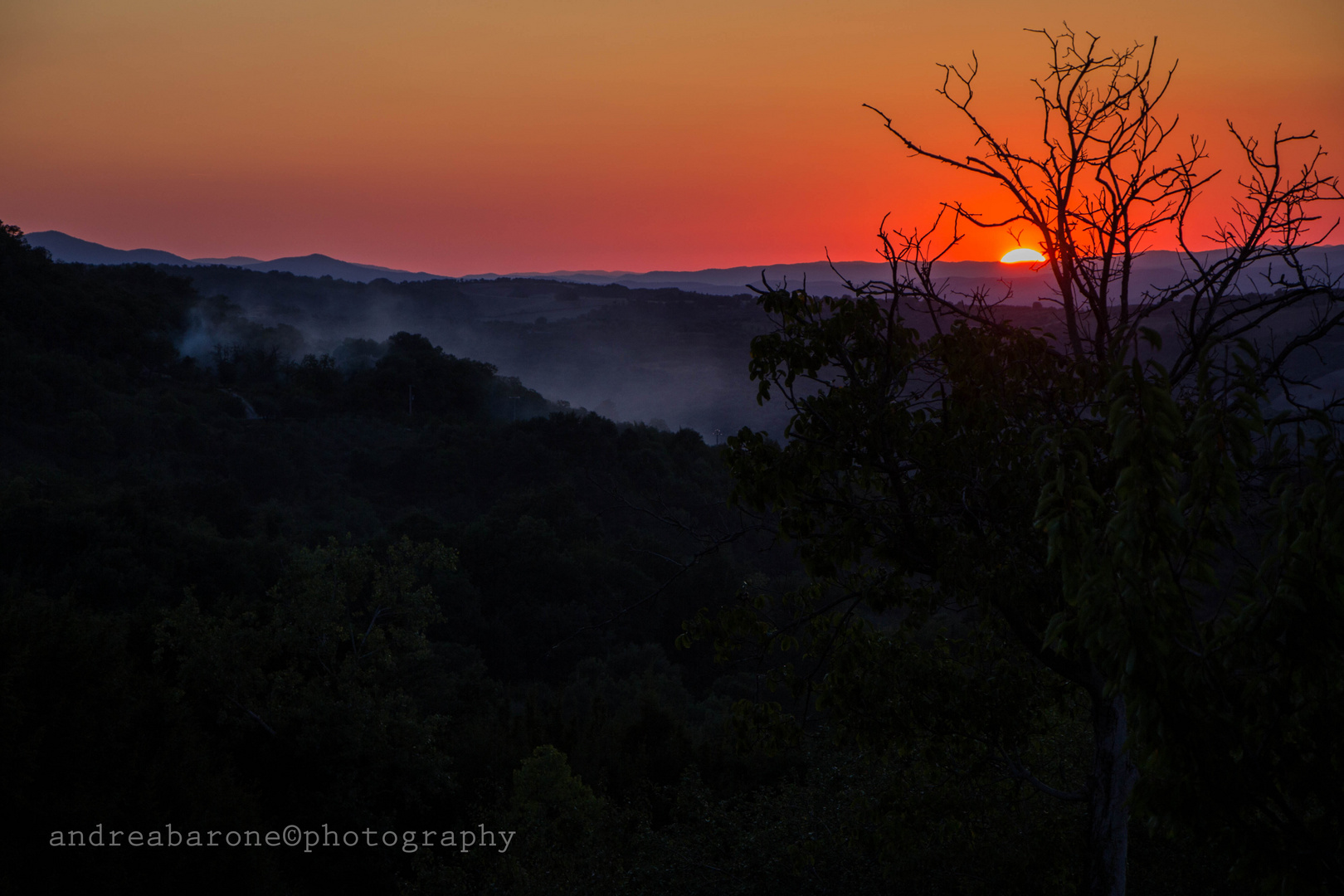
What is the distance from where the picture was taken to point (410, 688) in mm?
19344

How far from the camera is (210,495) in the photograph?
3344 centimetres

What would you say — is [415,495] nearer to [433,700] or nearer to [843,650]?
[433,700]

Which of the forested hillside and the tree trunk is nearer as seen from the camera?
the tree trunk

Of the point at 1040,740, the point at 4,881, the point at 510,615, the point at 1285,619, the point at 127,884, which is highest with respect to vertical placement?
the point at 1285,619

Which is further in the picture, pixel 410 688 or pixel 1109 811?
pixel 410 688

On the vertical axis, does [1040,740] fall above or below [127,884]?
above

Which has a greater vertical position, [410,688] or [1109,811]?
[1109,811]

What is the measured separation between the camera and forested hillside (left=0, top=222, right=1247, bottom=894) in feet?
30.6

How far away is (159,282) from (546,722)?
7374 cm

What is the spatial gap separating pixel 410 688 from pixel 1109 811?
16778mm

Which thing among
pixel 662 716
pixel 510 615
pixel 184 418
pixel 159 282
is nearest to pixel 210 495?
pixel 510 615

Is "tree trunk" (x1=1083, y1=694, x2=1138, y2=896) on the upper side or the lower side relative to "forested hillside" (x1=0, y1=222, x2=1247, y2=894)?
upper

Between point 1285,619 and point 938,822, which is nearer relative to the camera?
point 1285,619

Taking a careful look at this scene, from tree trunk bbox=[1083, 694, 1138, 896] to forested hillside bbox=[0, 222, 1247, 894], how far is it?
3.57ft
